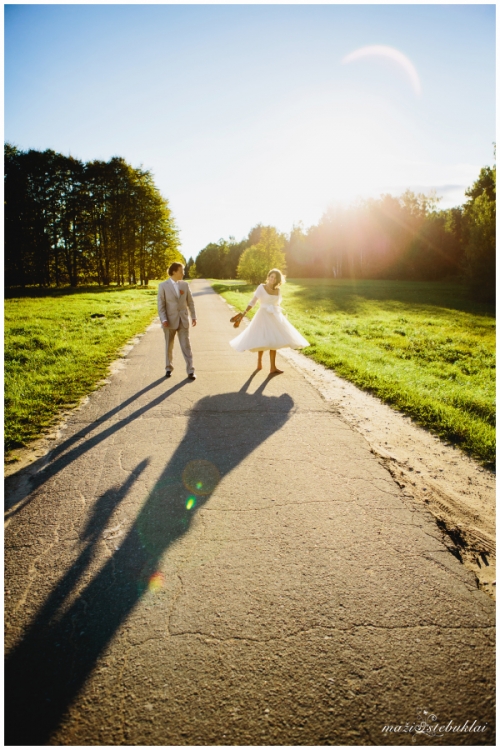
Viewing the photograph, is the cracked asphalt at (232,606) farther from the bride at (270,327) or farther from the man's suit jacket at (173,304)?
the man's suit jacket at (173,304)

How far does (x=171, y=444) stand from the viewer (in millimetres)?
4402

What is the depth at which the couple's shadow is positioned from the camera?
5.81 feet

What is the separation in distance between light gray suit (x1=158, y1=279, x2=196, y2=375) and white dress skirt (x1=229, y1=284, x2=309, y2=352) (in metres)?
1.15

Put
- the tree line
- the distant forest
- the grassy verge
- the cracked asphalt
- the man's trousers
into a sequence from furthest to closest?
the distant forest
the tree line
the man's trousers
the grassy verge
the cracked asphalt

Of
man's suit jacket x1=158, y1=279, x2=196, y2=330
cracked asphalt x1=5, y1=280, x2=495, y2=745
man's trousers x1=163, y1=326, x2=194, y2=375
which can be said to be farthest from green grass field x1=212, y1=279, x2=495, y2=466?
man's suit jacket x1=158, y1=279, x2=196, y2=330

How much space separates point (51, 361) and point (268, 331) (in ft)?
17.9

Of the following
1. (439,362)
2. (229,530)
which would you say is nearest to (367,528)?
(229,530)

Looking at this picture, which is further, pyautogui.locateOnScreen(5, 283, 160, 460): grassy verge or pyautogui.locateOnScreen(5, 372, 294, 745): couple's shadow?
pyautogui.locateOnScreen(5, 283, 160, 460): grassy verge

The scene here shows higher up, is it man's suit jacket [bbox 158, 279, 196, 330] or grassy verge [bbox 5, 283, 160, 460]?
man's suit jacket [bbox 158, 279, 196, 330]

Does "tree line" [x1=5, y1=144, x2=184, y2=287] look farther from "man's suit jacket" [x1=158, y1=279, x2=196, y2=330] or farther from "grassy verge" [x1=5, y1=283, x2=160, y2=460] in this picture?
"man's suit jacket" [x1=158, y1=279, x2=196, y2=330]

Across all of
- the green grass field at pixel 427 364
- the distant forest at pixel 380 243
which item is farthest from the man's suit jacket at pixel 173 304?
the distant forest at pixel 380 243

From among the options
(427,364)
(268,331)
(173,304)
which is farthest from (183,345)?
(427,364)

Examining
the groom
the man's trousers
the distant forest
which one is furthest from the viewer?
the distant forest

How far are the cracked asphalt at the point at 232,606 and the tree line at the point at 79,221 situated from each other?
36992 mm
